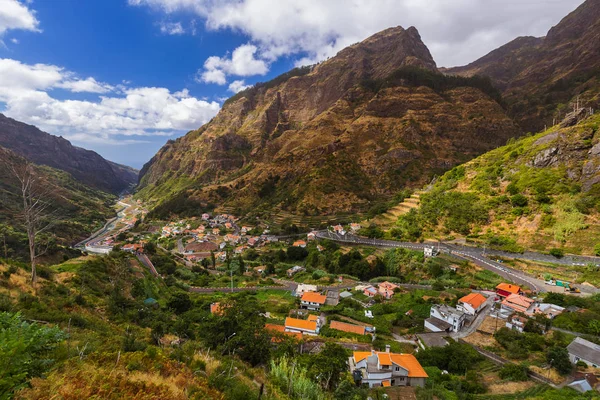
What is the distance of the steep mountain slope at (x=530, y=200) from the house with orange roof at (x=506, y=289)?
9325 millimetres

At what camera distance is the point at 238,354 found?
1477cm

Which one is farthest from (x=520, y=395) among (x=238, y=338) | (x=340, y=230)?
(x=340, y=230)

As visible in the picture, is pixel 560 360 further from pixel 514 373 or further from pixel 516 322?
pixel 516 322

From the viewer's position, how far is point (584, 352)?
732 inches

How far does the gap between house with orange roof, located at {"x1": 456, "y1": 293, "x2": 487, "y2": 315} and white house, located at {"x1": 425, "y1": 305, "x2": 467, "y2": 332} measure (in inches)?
51.2

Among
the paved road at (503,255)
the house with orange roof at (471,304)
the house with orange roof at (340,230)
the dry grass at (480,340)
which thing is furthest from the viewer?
the house with orange roof at (340,230)

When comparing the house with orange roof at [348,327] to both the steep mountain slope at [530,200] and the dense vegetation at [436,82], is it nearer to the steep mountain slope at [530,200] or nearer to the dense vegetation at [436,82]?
the steep mountain slope at [530,200]

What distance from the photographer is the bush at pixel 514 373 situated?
1767 cm

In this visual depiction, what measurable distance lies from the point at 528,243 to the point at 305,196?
61.8 m

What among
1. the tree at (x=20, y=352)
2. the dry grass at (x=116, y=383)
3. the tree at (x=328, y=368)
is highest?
the tree at (x=20, y=352)

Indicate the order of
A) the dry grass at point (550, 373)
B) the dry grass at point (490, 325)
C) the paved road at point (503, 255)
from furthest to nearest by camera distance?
the paved road at point (503, 255) < the dry grass at point (490, 325) < the dry grass at point (550, 373)

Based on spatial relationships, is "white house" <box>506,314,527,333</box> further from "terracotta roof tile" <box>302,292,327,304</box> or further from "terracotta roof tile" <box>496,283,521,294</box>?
"terracotta roof tile" <box>302,292,327,304</box>

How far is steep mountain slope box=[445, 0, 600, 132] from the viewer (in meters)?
101

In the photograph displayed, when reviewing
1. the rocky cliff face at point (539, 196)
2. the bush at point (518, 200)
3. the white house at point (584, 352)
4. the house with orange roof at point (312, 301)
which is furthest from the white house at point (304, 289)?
the bush at point (518, 200)
